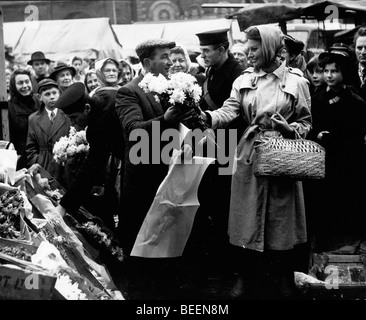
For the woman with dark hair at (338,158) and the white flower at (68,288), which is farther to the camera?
the woman with dark hair at (338,158)

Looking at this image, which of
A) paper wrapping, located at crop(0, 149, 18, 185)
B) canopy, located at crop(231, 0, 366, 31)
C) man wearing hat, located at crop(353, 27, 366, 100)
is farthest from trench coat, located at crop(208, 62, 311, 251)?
canopy, located at crop(231, 0, 366, 31)

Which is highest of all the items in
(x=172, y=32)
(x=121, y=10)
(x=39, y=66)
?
(x=121, y=10)

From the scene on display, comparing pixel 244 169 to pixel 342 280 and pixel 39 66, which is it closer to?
pixel 342 280

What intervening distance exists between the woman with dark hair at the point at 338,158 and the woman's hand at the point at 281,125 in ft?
2.83

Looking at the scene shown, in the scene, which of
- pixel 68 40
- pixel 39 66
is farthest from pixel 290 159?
pixel 68 40

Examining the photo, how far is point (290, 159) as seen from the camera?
19.5 feet

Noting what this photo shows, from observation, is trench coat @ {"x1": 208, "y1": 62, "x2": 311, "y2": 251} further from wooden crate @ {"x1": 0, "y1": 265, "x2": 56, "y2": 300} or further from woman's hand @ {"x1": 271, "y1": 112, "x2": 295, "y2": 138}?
wooden crate @ {"x1": 0, "y1": 265, "x2": 56, "y2": 300}

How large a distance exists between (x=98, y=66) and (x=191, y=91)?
150 inches

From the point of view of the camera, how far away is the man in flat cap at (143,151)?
20.9 ft

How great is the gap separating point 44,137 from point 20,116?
55.5 inches

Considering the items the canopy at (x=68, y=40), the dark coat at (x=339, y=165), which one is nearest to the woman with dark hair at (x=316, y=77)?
the dark coat at (x=339, y=165)

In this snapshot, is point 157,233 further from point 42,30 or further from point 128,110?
point 42,30

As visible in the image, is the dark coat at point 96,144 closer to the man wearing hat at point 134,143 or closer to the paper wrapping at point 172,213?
the man wearing hat at point 134,143

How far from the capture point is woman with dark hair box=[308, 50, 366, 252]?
23.0 ft
